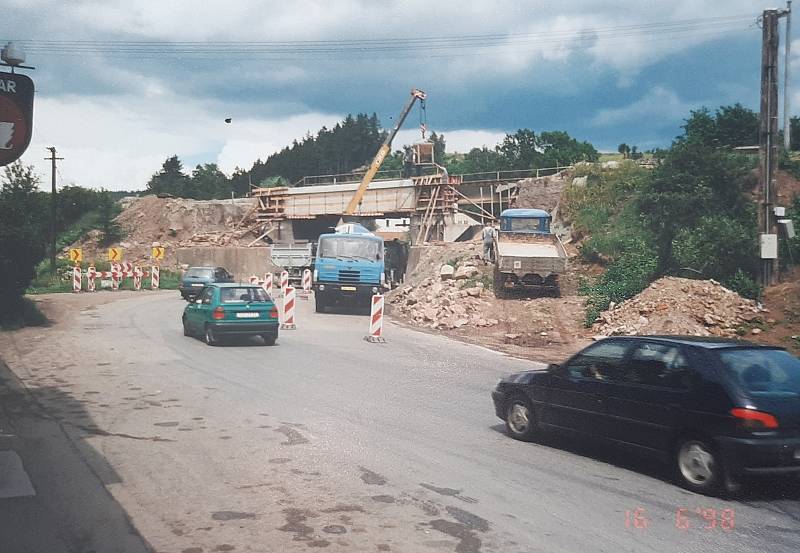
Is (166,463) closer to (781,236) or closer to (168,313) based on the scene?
(781,236)

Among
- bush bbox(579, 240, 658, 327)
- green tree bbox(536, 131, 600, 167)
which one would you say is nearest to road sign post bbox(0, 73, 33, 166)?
bush bbox(579, 240, 658, 327)

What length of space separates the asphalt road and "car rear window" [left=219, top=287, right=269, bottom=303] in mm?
3719

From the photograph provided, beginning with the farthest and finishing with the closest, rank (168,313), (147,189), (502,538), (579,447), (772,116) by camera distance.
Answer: (147,189)
(168,313)
(772,116)
(579,447)
(502,538)

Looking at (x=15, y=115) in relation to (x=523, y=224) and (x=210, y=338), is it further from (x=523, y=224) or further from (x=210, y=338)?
(x=523, y=224)

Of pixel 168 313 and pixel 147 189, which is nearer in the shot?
pixel 168 313

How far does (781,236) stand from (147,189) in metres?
103

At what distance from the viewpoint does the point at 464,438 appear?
913 cm

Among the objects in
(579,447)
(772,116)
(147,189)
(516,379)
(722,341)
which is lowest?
(579,447)

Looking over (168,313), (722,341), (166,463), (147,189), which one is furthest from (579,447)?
(147,189)

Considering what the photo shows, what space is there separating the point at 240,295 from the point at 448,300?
10238mm

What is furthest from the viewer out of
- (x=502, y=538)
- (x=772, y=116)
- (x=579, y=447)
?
(x=772, y=116)

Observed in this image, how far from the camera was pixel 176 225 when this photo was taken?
70.2 meters

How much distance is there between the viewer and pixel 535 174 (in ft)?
173

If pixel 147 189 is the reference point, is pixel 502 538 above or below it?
below
